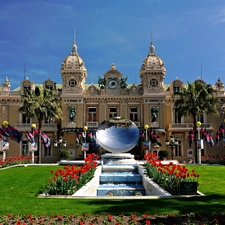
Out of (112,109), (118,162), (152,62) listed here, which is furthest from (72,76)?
(118,162)

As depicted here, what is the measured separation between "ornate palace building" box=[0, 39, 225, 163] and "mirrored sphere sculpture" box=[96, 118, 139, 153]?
46.8 feet

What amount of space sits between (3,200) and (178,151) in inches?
1360

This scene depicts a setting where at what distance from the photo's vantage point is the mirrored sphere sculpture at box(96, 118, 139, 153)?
27839mm

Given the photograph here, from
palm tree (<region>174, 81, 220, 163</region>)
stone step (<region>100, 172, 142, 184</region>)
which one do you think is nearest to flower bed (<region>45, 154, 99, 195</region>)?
stone step (<region>100, 172, 142, 184</region>)

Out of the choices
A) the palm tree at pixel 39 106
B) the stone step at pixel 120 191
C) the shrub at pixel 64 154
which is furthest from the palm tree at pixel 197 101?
the stone step at pixel 120 191

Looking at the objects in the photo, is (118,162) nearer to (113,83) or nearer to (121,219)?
(121,219)

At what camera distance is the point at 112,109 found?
148 feet

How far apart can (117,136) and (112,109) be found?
16.6 metres

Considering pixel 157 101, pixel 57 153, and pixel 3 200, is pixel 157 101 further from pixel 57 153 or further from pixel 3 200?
pixel 3 200

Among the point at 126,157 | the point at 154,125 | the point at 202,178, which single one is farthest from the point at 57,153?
the point at 202,178

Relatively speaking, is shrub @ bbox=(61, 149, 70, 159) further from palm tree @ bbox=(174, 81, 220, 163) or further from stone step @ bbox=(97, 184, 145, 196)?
stone step @ bbox=(97, 184, 145, 196)

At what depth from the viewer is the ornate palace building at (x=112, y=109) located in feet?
144

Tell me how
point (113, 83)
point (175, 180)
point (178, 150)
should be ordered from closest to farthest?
point (175, 180), point (178, 150), point (113, 83)

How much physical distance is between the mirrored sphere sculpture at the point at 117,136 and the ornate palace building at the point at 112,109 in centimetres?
1425
